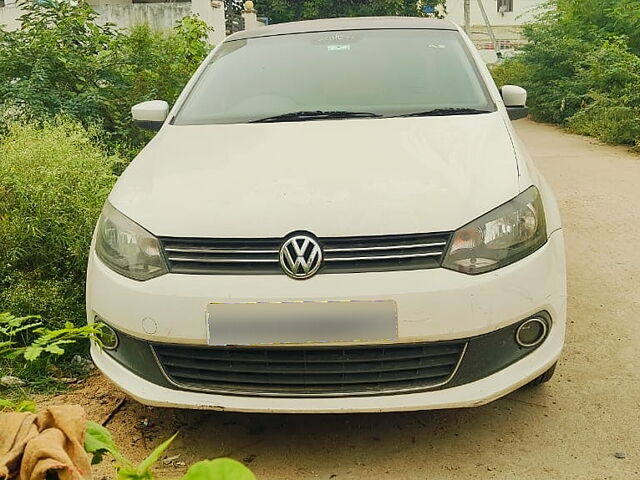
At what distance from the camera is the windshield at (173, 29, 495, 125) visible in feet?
11.5

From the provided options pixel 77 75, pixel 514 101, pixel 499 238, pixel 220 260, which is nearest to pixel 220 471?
pixel 220 260

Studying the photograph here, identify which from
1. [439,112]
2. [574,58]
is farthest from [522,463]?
[574,58]

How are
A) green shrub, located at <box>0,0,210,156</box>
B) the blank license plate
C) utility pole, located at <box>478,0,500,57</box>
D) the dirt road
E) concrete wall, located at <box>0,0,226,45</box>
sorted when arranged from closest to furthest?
the blank license plate
the dirt road
green shrub, located at <box>0,0,210,156</box>
concrete wall, located at <box>0,0,226,45</box>
utility pole, located at <box>478,0,500,57</box>

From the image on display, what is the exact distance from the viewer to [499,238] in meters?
2.51

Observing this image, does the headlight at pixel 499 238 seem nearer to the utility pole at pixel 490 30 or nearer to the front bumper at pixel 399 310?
the front bumper at pixel 399 310

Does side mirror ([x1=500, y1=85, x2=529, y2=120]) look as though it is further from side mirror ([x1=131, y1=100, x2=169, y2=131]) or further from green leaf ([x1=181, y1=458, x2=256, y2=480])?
green leaf ([x1=181, y1=458, x2=256, y2=480])

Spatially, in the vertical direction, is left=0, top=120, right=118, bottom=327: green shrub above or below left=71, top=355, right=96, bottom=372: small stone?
above

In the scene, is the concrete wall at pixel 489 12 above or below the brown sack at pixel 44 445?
below

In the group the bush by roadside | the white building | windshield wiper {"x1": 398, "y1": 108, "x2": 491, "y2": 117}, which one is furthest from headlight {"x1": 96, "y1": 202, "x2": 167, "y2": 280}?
the white building

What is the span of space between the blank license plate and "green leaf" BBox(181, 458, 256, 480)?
1.33 metres

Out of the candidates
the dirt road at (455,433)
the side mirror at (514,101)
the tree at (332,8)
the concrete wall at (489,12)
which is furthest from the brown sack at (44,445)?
the concrete wall at (489,12)

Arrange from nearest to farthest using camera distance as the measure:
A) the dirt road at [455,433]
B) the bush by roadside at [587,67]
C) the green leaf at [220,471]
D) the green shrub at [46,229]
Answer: the green leaf at [220,471] < the dirt road at [455,433] < the green shrub at [46,229] < the bush by roadside at [587,67]

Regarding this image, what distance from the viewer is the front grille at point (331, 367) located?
243 cm

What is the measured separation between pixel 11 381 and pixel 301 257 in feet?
5.04
